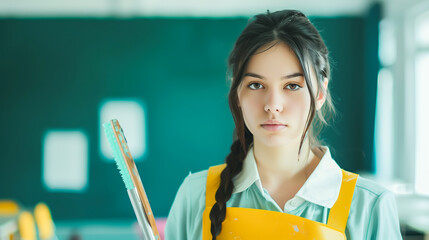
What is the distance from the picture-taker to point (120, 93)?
483cm

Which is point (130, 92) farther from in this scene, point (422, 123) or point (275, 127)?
point (275, 127)

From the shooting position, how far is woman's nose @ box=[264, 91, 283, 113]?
83 cm

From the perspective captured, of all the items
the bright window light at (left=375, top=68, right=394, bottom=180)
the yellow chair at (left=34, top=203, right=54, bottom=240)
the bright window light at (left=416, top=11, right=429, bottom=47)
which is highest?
the bright window light at (left=416, top=11, right=429, bottom=47)

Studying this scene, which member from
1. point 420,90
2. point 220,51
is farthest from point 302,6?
point 420,90

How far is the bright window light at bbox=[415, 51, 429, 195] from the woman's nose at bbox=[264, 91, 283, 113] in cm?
333

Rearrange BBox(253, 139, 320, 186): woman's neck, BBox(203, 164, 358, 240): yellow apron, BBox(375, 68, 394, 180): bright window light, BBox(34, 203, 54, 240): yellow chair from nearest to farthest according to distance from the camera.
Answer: BBox(203, 164, 358, 240): yellow apron
BBox(253, 139, 320, 186): woman's neck
BBox(34, 203, 54, 240): yellow chair
BBox(375, 68, 394, 180): bright window light

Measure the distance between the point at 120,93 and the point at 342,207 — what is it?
4230 mm

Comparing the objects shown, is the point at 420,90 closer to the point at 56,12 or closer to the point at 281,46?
the point at 281,46

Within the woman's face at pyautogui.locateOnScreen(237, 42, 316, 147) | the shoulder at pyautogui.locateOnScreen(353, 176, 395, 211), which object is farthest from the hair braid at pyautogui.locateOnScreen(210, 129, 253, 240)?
the shoulder at pyautogui.locateOnScreen(353, 176, 395, 211)

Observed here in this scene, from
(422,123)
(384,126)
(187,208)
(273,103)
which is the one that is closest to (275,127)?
(273,103)

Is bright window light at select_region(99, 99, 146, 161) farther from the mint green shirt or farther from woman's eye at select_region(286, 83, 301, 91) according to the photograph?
woman's eye at select_region(286, 83, 301, 91)

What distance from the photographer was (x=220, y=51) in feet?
15.8

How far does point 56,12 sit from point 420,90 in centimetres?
389

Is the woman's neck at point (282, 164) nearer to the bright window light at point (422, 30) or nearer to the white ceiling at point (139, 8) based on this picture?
the bright window light at point (422, 30)
